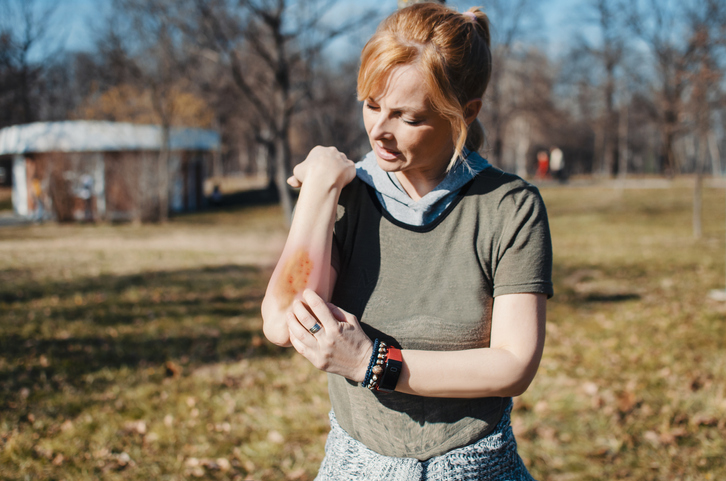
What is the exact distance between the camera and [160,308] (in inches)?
268

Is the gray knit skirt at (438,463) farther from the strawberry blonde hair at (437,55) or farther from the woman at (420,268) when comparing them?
the strawberry blonde hair at (437,55)

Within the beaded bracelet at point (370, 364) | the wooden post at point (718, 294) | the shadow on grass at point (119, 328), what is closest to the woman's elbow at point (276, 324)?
the beaded bracelet at point (370, 364)

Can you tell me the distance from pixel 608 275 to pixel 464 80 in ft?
29.0

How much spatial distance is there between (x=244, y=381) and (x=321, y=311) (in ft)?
12.6

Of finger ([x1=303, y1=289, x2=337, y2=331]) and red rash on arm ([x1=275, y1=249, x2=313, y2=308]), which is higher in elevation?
red rash on arm ([x1=275, y1=249, x2=313, y2=308])

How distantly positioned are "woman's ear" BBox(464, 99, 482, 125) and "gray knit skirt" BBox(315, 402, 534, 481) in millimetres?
801

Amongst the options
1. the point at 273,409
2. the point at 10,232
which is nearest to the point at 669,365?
the point at 273,409

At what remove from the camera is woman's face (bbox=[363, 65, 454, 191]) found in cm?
117

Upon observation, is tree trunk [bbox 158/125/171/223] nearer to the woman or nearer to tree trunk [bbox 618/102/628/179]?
the woman

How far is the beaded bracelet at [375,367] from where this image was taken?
1.16m

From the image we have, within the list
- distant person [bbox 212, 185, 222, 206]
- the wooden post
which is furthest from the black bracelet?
distant person [bbox 212, 185, 222, 206]

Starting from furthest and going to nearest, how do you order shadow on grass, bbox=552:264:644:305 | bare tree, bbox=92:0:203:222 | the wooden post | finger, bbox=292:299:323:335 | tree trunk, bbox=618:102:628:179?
tree trunk, bbox=618:102:628:179 < bare tree, bbox=92:0:203:222 < shadow on grass, bbox=552:264:644:305 < the wooden post < finger, bbox=292:299:323:335

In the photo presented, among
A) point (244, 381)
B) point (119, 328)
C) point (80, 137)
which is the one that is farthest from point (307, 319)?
point (80, 137)

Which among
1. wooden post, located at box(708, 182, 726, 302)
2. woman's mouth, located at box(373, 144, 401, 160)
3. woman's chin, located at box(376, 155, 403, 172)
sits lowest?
wooden post, located at box(708, 182, 726, 302)
